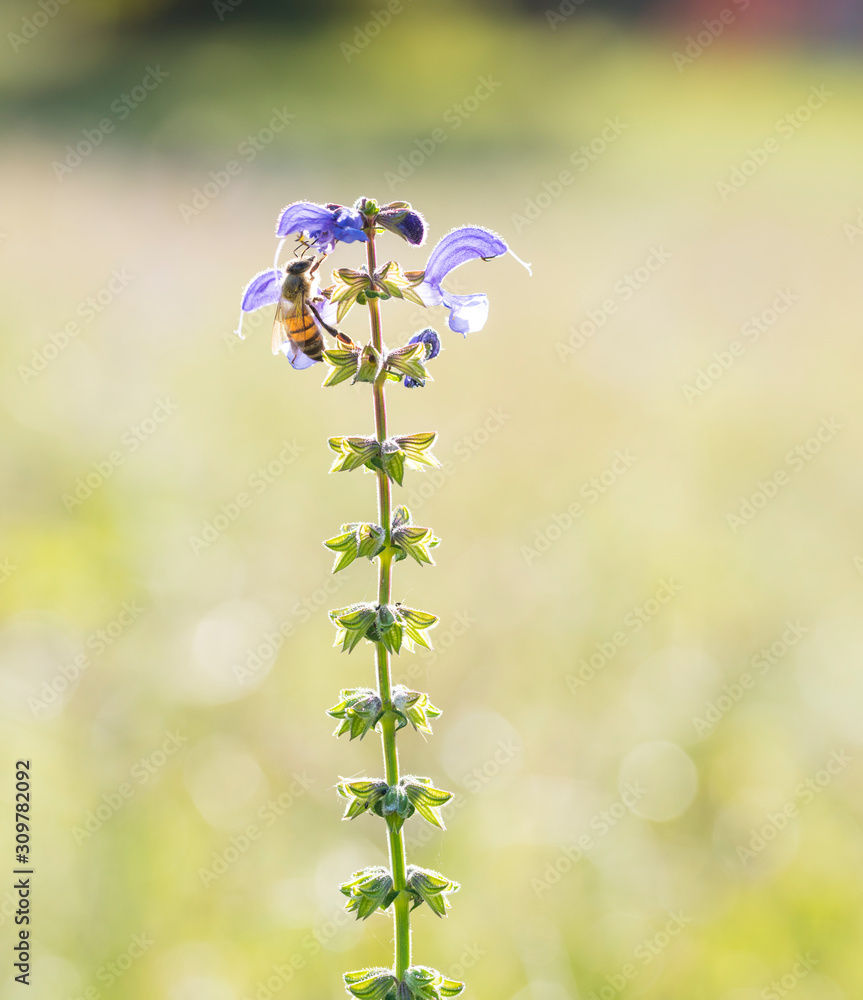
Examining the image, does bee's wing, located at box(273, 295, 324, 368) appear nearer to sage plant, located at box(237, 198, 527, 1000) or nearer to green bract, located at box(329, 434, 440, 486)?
sage plant, located at box(237, 198, 527, 1000)

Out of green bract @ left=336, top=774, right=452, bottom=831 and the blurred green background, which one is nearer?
green bract @ left=336, top=774, right=452, bottom=831

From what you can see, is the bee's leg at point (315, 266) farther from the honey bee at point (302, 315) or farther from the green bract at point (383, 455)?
the green bract at point (383, 455)

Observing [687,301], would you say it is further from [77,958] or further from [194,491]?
[77,958]

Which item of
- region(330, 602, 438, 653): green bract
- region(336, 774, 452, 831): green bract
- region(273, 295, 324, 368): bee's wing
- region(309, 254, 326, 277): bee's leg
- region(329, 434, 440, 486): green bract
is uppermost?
region(309, 254, 326, 277): bee's leg

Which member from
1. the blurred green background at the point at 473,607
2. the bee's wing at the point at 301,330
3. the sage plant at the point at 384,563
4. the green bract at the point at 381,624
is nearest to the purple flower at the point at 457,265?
the sage plant at the point at 384,563

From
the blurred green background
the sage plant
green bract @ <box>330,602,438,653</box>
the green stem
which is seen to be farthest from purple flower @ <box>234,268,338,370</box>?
the blurred green background

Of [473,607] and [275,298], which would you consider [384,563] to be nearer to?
[275,298]

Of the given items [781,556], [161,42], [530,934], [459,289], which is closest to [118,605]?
[530,934]

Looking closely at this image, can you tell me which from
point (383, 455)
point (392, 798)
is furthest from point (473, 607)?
point (383, 455)

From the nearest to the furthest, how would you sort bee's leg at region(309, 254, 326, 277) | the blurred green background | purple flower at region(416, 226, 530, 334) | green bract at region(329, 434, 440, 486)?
green bract at region(329, 434, 440, 486) → purple flower at region(416, 226, 530, 334) → bee's leg at region(309, 254, 326, 277) → the blurred green background
